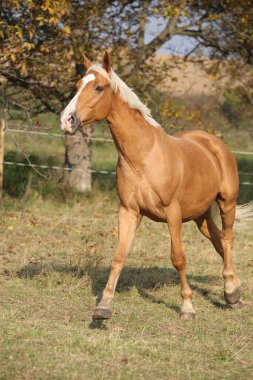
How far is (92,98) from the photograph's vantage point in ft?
18.2

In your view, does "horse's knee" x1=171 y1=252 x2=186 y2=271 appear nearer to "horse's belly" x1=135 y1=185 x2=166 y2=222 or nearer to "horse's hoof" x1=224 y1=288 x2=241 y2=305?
"horse's belly" x1=135 y1=185 x2=166 y2=222

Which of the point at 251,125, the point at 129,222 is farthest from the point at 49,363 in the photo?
the point at 251,125

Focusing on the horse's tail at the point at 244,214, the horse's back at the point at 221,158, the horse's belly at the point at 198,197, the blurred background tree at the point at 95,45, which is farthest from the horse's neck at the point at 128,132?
the blurred background tree at the point at 95,45

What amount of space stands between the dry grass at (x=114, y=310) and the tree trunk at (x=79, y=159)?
3260mm

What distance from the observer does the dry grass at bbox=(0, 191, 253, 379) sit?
461 cm

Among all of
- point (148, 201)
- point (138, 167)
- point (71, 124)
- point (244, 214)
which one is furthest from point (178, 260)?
point (244, 214)

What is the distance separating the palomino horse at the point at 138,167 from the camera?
18.2ft

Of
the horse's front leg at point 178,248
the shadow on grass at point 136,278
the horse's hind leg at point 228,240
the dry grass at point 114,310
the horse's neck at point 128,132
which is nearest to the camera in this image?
the dry grass at point 114,310

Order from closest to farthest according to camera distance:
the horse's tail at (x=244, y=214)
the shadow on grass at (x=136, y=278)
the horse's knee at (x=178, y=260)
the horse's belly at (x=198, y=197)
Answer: the horse's knee at (x=178, y=260) → the horse's belly at (x=198, y=197) → the shadow on grass at (x=136, y=278) → the horse's tail at (x=244, y=214)

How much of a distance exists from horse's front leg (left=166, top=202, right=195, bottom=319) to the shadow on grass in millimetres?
538

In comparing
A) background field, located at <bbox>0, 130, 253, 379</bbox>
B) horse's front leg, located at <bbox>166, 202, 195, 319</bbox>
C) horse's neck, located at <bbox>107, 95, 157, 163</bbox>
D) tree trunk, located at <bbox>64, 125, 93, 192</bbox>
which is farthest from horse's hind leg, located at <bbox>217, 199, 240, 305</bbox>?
tree trunk, located at <bbox>64, 125, 93, 192</bbox>

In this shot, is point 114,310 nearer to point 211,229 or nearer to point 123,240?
point 123,240

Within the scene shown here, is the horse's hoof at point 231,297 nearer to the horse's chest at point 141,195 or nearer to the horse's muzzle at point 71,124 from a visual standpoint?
the horse's chest at point 141,195

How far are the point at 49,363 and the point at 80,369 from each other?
0.21 meters
